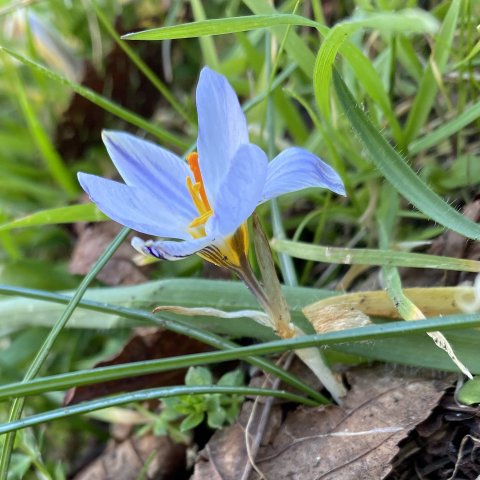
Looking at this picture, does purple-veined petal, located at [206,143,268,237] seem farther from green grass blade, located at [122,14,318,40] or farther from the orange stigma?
green grass blade, located at [122,14,318,40]

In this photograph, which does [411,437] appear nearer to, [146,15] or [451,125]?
[451,125]

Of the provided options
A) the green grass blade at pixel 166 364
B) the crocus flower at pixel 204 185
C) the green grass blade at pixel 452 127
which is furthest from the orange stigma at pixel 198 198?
the green grass blade at pixel 452 127

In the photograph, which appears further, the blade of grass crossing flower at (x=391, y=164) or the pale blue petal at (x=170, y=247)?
the blade of grass crossing flower at (x=391, y=164)

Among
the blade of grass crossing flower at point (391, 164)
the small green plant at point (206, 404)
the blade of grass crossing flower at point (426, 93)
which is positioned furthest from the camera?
the blade of grass crossing flower at point (426, 93)

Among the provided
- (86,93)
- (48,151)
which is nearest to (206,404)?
(86,93)

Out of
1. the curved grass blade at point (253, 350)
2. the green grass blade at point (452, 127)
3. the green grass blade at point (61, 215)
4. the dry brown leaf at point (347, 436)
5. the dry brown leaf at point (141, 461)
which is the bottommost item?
the dry brown leaf at point (141, 461)

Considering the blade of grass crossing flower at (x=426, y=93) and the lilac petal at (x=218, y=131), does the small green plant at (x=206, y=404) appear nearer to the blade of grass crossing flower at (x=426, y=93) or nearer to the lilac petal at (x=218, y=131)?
the lilac petal at (x=218, y=131)

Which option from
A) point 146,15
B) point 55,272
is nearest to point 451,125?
point 55,272

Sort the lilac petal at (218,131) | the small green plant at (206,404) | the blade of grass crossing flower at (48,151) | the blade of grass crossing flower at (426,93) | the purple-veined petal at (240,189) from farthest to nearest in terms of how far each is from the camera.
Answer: the blade of grass crossing flower at (48,151) < the blade of grass crossing flower at (426,93) < the small green plant at (206,404) < the lilac petal at (218,131) < the purple-veined petal at (240,189)
